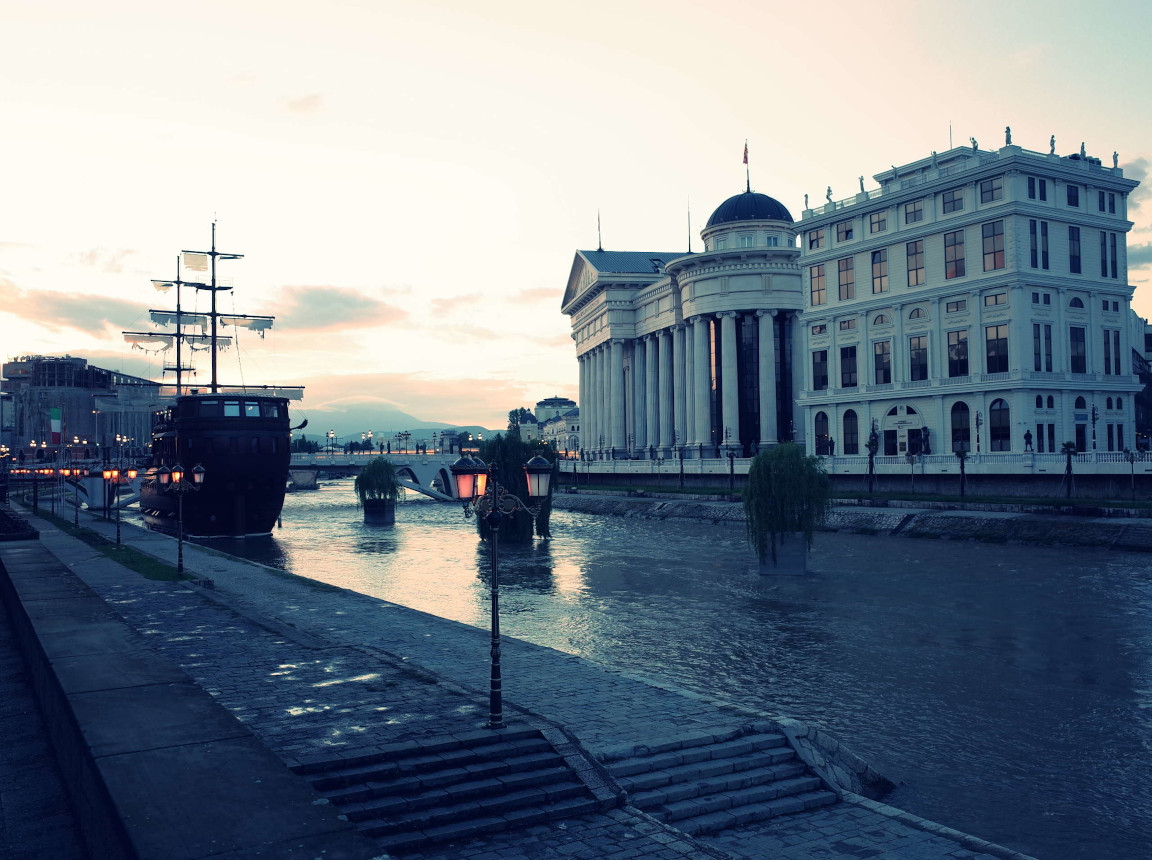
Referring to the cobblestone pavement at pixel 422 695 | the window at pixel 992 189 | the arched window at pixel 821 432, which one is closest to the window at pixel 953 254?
the window at pixel 992 189

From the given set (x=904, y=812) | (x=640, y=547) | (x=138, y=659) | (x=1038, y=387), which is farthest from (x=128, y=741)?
(x=1038, y=387)

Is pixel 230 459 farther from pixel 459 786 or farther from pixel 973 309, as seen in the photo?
pixel 973 309

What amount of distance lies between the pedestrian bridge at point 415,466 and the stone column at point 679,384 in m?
25.9

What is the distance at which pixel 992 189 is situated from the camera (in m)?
61.0

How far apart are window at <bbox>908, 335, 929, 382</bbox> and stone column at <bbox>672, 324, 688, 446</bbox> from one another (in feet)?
121

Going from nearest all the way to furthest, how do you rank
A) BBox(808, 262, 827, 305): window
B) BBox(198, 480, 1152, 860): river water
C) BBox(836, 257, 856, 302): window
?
BBox(198, 480, 1152, 860): river water, BBox(836, 257, 856, 302): window, BBox(808, 262, 827, 305): window

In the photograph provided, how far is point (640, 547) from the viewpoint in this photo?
49844 mm

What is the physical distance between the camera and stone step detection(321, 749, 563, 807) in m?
10.5

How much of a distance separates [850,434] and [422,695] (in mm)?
63661

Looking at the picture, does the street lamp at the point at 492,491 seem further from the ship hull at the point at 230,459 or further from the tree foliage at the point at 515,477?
the ship hull at the point at 230,459

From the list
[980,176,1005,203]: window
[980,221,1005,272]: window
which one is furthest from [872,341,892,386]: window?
[980,176,1005,203]: window

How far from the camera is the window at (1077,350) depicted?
61.6m

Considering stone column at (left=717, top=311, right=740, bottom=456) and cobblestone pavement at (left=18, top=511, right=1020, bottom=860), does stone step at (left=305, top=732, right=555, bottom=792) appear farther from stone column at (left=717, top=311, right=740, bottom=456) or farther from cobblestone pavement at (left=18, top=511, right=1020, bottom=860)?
stone column at (left=717, top=311, right=740, bottom=456)

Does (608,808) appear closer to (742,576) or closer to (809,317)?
(742,576)
